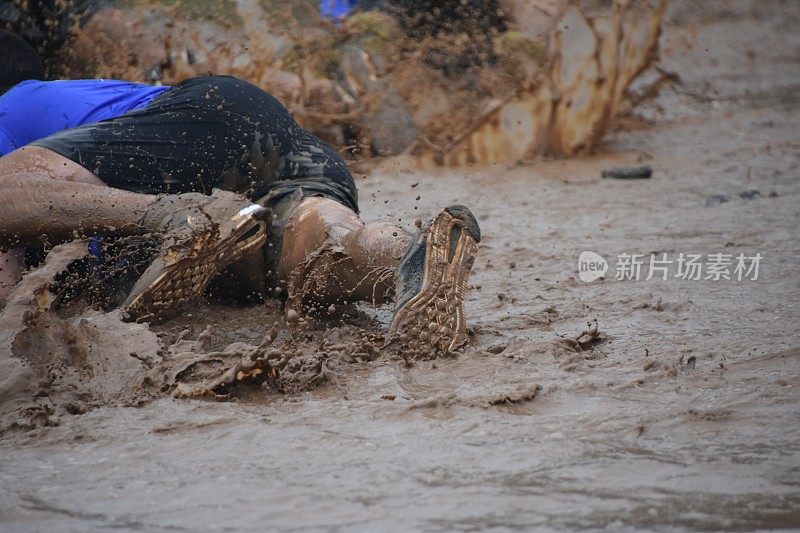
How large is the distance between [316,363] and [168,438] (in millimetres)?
502

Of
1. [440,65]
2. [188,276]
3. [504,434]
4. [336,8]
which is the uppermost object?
[336,8]

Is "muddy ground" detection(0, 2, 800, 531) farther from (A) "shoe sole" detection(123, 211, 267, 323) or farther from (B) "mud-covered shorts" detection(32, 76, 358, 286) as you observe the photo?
(B) "mud-covered shorts" detection(32, 76, 358, 286)

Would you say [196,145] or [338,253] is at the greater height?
[196,145]

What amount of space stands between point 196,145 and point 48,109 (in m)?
0.53

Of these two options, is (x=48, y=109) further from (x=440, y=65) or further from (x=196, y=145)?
(x=440, y=65)

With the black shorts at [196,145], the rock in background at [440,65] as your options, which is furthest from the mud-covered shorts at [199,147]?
the rock in background at [440,65]

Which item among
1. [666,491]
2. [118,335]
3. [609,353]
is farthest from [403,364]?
[666,491]

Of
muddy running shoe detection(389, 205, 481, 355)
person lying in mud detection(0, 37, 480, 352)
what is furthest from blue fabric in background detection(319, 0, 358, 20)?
muddy running shoe detection(389, 205, 481, 355)

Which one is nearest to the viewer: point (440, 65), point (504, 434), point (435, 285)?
point (504, 434)

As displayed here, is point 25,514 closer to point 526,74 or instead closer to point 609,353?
point 609,353

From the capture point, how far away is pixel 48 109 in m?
3.31

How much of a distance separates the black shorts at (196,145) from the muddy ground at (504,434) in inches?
15.6

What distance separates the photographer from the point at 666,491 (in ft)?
6.00

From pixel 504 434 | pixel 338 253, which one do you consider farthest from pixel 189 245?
pixel 504 434
